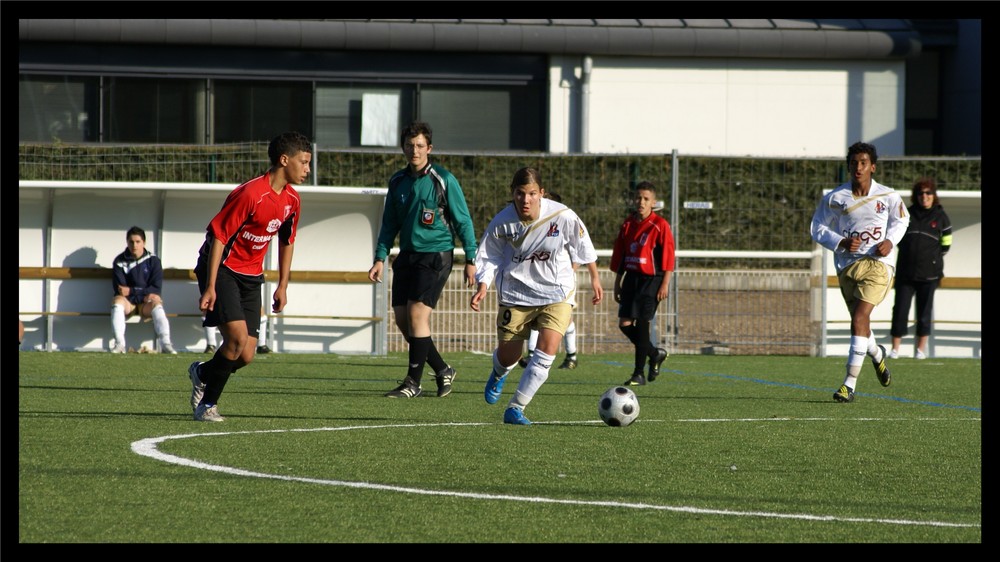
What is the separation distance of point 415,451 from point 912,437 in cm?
303

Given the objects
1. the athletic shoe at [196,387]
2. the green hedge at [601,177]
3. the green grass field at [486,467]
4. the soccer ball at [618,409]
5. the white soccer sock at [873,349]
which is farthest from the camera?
the green hedge at [601,177]

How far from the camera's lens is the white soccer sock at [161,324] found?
650 inches

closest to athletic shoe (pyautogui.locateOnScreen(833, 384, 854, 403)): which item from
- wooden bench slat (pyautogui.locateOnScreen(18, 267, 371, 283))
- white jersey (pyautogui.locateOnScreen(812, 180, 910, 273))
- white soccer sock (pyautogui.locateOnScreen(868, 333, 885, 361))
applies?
white soccer sock (pyautogui.locateOnScreen(868, 333, 885, 361))

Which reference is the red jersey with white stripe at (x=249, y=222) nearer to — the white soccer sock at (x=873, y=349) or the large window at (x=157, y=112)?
the white soccer sock at (x=873, y=349)

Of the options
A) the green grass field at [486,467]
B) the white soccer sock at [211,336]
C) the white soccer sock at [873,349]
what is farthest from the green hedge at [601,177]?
the green grass field at [486,467]

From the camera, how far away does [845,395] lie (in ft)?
35.3

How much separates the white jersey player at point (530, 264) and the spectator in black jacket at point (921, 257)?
904 centimetres

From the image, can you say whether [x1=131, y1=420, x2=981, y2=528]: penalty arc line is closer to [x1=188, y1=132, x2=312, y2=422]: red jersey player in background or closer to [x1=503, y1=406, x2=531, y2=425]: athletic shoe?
[x1=188, y1=132, x2=312, y2=422]: red jersey player in background

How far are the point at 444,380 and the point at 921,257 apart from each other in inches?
330

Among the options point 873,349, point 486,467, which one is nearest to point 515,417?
point 486,467

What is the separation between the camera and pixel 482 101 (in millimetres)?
27688

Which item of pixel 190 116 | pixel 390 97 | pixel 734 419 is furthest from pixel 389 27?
pixel 734 419

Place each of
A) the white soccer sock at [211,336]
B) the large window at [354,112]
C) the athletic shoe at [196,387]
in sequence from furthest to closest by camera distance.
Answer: the large window at [354,112] → the white soccer sock at [211,336] → the athletic shoe at [196,387]

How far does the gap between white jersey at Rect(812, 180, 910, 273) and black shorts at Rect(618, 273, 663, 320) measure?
8.40 feet
